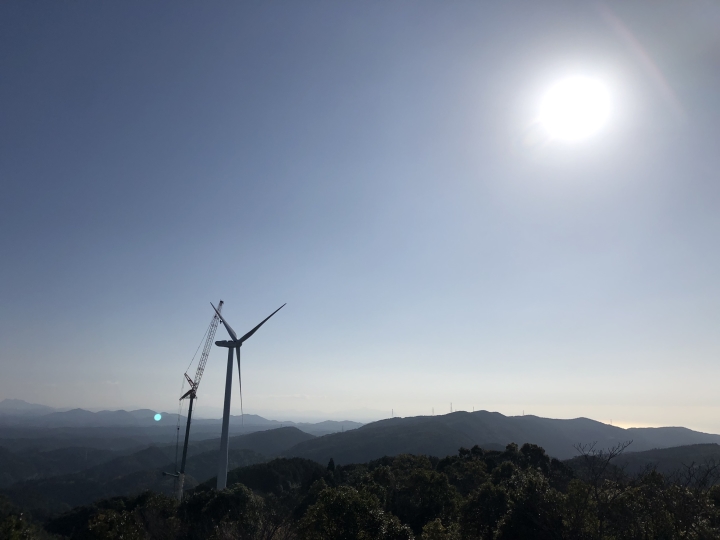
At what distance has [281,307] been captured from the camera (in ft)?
230

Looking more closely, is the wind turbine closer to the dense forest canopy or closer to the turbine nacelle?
the turbine nacelle

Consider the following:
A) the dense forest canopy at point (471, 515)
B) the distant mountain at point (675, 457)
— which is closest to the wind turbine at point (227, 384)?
the dense forest canopy at point (471, 515)

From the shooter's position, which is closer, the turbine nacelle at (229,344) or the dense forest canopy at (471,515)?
the dense forest canopy at (471,515)

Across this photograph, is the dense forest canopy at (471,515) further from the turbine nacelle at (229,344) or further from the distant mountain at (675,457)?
the distant mountain at (675,457)

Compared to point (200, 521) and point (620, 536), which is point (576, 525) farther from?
point (200, 521)

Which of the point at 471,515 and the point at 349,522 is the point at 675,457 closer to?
the point at 471,515

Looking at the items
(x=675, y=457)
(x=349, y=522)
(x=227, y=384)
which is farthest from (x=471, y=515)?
(x=675, y=457)

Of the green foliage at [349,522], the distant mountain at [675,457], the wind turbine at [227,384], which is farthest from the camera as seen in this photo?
the distant mountain at [675,457]

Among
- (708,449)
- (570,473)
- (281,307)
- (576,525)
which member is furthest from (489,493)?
(708,449)

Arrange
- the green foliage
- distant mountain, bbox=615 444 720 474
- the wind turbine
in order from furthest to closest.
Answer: distant mountain, bbox=615 444 720 474 < the wind turbine < the green foliage

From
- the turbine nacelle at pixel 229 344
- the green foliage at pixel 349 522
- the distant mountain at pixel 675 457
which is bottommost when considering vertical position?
the distant mountain at pixel 675 457

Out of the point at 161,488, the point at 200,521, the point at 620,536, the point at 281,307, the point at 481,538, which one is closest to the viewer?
the point at 620,536

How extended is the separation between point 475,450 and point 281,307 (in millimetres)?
53916

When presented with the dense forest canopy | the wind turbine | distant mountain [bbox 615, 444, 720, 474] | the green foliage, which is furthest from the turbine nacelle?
distant mountain [bbox 615, 444, 720, 474]
